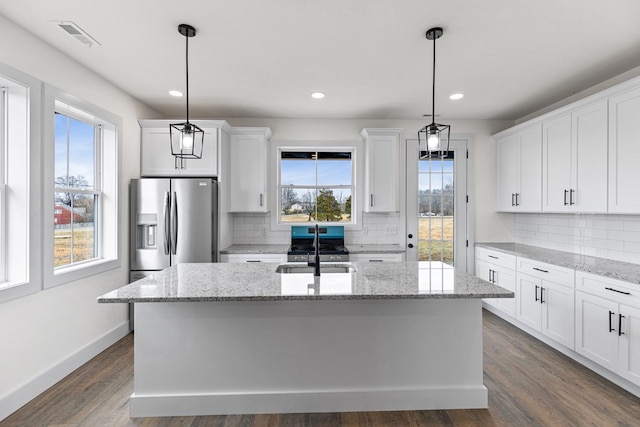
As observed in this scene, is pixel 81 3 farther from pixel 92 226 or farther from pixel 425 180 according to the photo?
pixel 425 180

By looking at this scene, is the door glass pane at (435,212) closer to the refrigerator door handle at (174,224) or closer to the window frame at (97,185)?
the refrigerator door handle at (174,224)

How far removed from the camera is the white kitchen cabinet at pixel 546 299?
2.96 metres

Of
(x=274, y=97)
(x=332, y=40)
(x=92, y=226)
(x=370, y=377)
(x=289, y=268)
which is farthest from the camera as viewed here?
(x=274, y=97)

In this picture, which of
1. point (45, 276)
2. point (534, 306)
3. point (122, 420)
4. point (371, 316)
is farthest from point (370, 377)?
point (45, 276)

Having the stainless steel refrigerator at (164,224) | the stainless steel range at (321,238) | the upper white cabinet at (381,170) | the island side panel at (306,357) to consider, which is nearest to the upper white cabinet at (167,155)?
the stainless steel refrigerator at (164,224)

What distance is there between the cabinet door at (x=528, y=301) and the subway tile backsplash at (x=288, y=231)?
1582 millimetres

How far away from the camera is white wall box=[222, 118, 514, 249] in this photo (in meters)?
4.60

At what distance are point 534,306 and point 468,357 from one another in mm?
1714

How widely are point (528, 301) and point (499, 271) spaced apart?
1.83 feet

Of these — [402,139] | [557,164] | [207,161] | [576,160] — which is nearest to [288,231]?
[207,161]

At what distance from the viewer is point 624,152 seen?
2.74 meters

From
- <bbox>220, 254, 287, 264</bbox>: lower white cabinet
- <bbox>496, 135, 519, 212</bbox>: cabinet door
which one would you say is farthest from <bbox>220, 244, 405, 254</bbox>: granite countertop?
<bbox>496, 135, 519, 212</bbox>: cabinet door

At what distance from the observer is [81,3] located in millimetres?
2055

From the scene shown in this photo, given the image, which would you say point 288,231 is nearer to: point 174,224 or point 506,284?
point 174,224
